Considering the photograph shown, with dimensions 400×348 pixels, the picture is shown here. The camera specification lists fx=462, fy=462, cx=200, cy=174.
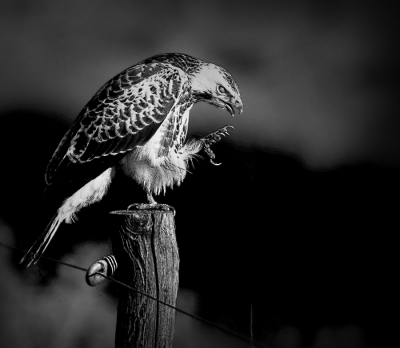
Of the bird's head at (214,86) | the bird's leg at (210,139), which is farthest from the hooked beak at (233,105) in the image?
the bird's leg at (210,139)

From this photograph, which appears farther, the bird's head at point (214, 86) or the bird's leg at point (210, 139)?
the bird's leg at point (210, 139)

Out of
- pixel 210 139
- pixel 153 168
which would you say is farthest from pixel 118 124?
pixel 210 139

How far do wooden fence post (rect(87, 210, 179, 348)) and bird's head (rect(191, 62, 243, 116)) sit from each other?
0.75 meters

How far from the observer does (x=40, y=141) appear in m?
2.98

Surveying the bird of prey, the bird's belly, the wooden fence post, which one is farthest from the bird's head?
the wooden fence post

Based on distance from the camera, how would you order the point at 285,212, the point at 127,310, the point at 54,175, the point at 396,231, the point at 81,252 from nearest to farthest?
the point at 127,310, the point at 54,175, the point at 81,252, the point at 285,212, the point at 396,231

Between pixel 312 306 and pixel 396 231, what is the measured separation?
860mm

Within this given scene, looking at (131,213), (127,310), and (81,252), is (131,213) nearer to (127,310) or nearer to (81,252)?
(127,310)

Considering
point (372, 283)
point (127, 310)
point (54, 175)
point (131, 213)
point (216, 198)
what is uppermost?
point (216, 198)

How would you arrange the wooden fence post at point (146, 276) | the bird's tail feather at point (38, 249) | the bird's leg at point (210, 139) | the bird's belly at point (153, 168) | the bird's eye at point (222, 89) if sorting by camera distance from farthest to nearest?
the bird's leg at point (210, 139) < the bird's eye at point (222, 89) < the bird's belly at point (153, 168) < the bird's tail feather at point (38, 249) < the wooden fence post at point (146, 276)

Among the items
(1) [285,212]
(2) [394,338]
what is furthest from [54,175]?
(2) [394,338]

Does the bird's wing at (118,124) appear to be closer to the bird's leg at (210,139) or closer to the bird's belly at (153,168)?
the bird's belly at (153,168)

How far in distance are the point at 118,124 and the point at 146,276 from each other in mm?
757

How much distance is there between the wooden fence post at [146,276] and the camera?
1650mm
